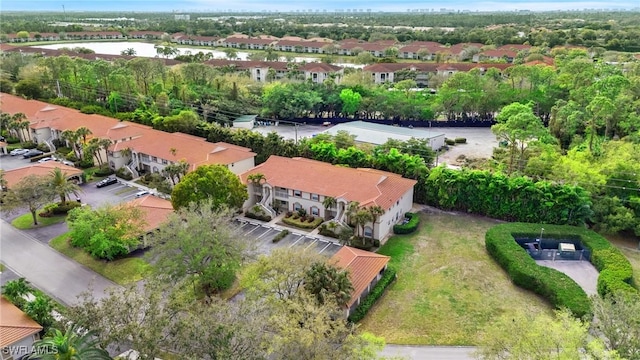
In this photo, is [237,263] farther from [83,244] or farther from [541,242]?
[541,242]

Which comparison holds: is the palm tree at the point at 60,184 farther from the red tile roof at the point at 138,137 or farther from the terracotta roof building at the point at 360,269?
the terracotta roof building at the point at 360,269

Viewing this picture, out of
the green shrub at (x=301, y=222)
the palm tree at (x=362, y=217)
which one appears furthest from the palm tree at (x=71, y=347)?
the green shrub at (x=301, y=222)

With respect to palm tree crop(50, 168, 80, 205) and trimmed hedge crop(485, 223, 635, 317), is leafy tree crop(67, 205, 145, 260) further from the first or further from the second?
trimmed hedge crop(485, 223, 635, 317)

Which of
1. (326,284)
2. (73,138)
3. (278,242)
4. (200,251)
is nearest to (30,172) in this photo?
(73,138)

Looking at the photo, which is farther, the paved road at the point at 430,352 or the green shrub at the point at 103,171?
the green shrub at the point at 103,171

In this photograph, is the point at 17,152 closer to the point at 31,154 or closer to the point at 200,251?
the point at 31,154
